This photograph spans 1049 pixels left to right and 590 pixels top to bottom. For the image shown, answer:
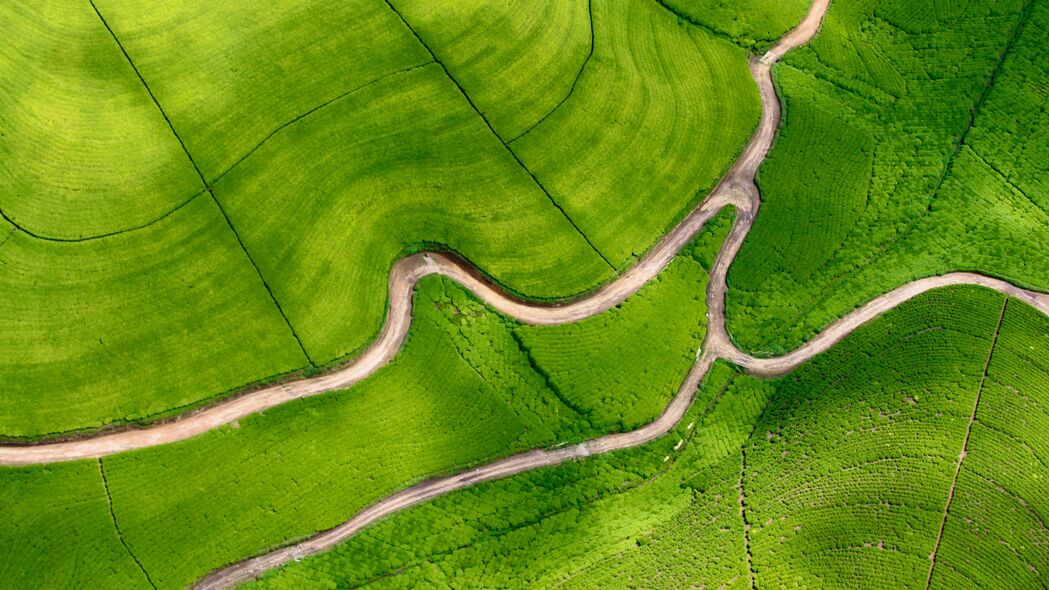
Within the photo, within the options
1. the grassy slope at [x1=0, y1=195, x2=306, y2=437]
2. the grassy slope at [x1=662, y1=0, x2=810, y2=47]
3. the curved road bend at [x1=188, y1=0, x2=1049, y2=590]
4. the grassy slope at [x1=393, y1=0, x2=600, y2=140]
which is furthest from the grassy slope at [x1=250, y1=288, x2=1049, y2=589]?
the grassy slope at [x1=393, y1=0, x2=600, y2=140]

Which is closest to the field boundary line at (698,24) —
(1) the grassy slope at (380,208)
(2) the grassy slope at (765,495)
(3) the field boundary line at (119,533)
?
(1) the grassy slope at (380,208)

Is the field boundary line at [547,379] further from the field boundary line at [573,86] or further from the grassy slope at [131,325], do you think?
the grassy slope at [131,325]

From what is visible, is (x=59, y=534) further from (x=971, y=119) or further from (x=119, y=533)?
(x=971, y=119)

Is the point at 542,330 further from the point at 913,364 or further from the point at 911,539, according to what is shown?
the point at 911,539

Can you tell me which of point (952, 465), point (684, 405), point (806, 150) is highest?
point (806, 150)

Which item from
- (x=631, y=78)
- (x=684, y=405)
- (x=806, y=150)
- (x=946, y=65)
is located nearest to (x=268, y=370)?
(x=684, y=405)

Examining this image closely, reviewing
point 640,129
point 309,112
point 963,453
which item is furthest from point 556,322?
point 963,453

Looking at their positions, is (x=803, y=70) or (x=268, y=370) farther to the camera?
(x=803, y=70)
